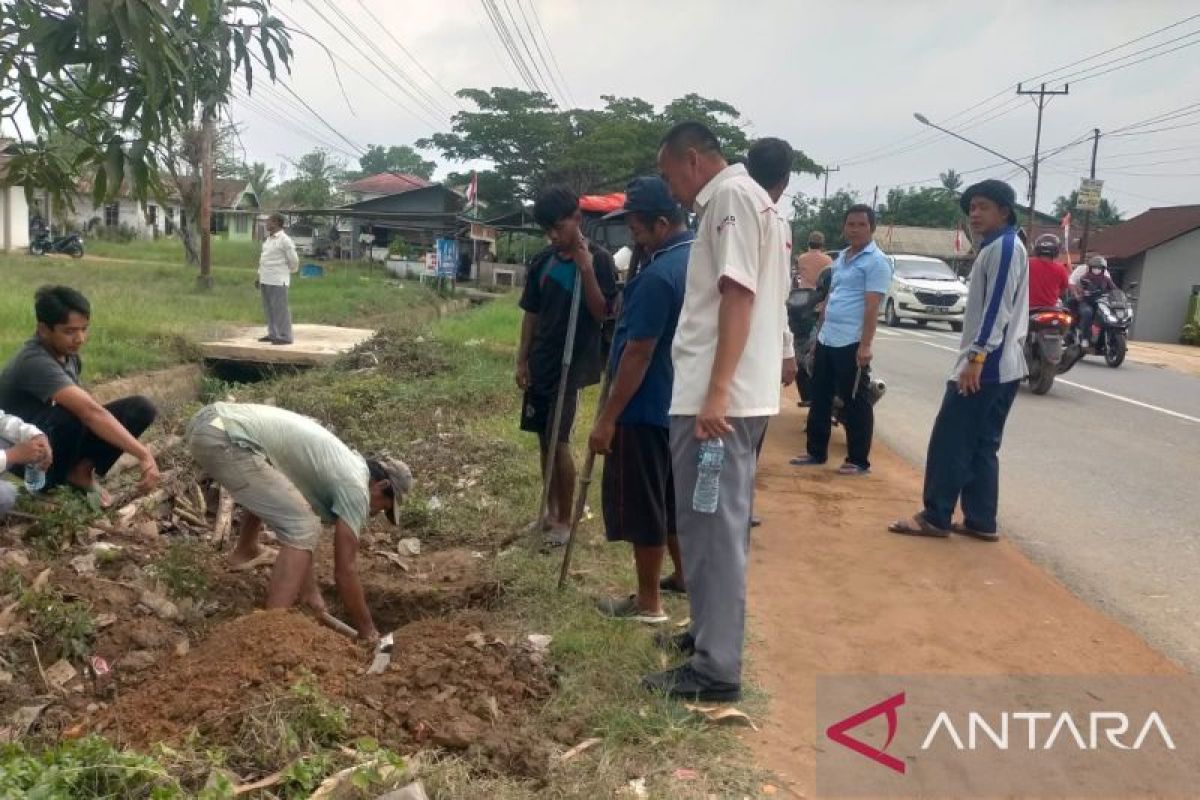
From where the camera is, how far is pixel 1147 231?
30812 millimetres

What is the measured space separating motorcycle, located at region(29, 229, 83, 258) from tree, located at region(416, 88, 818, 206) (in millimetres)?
14935

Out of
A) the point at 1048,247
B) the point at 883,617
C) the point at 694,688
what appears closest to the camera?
the point at 694,688

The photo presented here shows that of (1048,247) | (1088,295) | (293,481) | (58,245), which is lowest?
(293,481)

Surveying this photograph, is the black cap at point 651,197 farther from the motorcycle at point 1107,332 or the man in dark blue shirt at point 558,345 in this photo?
the motorcycle at point 1107,332

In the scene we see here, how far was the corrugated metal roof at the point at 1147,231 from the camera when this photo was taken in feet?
95.8

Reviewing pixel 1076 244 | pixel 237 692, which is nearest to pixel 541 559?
pixel 237 692

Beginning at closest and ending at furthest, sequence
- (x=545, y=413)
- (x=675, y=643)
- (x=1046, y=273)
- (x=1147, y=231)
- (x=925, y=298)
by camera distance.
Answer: (x=675, y=643)
(x=545, y=413)
(x=1046, y=273)
(x=925, y=298)
(x=1147, y=231)

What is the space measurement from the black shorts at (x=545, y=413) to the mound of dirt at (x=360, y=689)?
1.62 metres

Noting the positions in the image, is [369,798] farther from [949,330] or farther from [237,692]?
[949,330]

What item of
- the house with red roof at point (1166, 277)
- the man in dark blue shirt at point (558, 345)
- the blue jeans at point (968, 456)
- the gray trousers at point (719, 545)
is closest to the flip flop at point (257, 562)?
the man in dark blue shirt at point (558, 345)

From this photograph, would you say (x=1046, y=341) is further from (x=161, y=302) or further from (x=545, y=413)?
(x=161, y=302)

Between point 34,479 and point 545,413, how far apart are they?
2.49m

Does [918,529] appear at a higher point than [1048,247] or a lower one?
lower

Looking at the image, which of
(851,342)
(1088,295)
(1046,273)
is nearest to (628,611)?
(851,342)
